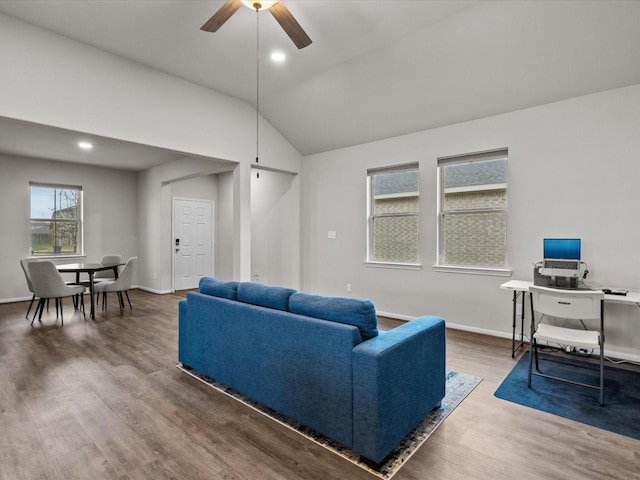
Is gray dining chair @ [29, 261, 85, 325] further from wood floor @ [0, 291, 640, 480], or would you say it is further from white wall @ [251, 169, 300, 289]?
white wall @ [251, 169, 300, 289]

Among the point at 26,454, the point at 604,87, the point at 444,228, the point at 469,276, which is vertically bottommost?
the point at 26,454

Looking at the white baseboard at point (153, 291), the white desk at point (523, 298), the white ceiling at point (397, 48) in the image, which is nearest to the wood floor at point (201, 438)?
the white desk at point (523, 298)

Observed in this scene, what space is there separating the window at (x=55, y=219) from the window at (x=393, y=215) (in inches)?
238

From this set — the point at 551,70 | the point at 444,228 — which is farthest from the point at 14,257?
the point at 551,70

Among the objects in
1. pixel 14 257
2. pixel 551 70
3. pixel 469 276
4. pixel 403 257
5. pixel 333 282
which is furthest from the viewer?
pixel 14 257

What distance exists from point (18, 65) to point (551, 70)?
503 cm

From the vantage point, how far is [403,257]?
5.01 m

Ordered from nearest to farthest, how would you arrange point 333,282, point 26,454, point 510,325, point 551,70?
point 26,454, point 551,70, point 510,325, point 333,282

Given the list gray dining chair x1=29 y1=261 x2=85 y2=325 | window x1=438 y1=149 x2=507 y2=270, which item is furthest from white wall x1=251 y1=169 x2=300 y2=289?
gray dining chair x1=29 y1=261 x2=85 y2=325

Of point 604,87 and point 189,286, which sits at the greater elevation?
point 604,87

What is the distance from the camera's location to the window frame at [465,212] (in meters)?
4.07

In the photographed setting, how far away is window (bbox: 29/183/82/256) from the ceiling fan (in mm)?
6051

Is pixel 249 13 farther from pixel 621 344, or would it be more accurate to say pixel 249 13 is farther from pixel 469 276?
pixel 621 344

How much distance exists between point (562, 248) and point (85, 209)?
821 centimetres
